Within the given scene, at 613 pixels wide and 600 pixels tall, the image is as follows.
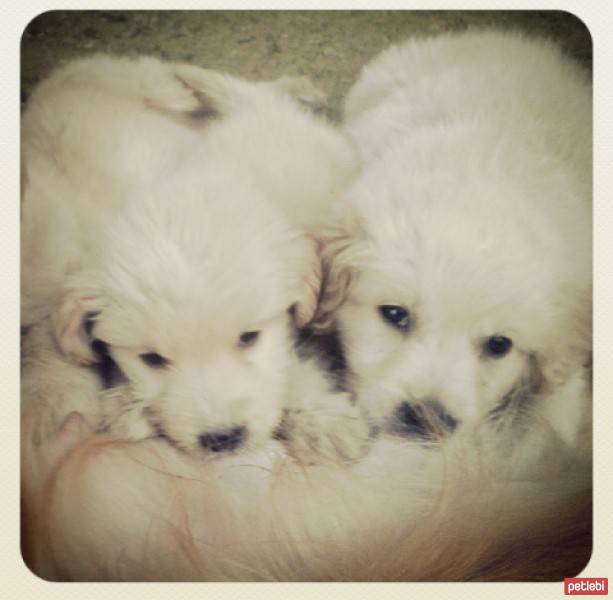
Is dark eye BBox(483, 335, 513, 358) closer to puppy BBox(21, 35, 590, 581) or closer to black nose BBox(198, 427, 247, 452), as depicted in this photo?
puppy BBox(21, 35, 590, 581)

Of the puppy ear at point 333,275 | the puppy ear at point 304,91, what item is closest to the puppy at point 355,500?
the puppy ear at point 333,275

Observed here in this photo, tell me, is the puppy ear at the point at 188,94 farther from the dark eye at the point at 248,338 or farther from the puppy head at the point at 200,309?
the dark eye at the point at 248,338

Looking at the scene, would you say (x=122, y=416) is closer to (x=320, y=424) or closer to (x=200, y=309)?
(x=200, y=309)

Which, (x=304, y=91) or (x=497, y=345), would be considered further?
(x=304, y=91)

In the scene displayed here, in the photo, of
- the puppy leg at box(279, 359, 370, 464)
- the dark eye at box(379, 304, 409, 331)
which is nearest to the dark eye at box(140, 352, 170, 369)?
the puppy leg at box(279, 359, 370, 464)

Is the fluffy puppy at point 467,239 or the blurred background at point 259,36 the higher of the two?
the blurred background at point 259,36

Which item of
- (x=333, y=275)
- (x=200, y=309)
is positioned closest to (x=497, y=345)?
(x=333, y=275)

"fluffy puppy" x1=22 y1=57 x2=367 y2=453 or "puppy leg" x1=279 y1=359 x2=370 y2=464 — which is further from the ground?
"fluffy puppy" x1=22 y1=57 x2=367 y2=453
